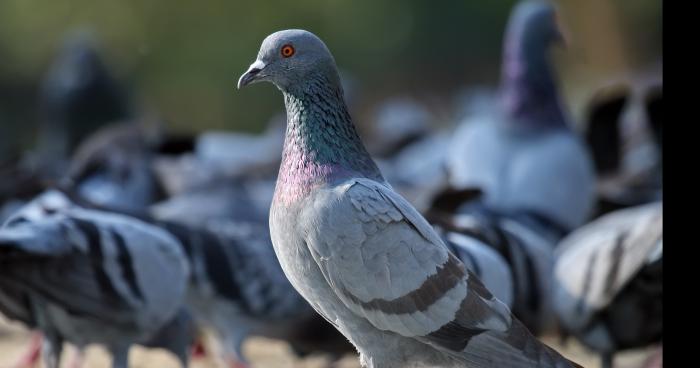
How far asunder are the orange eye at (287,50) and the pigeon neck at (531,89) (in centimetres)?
355

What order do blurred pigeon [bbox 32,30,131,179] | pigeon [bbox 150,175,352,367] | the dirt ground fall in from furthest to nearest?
blurred pigeon [bbox 32,30,131,179] → the dirt ground → pigeon [bbox 150,175,352,367]

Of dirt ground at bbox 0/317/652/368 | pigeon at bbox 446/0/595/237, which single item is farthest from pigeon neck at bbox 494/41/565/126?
dirt ground at bbox 0/317/652/368

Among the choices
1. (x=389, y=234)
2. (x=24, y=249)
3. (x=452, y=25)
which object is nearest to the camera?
(x=389, y=234)

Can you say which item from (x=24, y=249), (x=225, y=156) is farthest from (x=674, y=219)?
(x=225, y=156)

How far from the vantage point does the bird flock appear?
113 inches

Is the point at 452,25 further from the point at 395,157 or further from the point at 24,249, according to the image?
the point at 24,249

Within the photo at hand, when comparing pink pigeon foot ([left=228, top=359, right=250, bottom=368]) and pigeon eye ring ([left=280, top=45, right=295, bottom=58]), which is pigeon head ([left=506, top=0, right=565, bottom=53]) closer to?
pink pigeon foot ([left=228, top=359, right=250, bottom=368])

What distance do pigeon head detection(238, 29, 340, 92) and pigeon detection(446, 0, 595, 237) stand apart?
2738mm

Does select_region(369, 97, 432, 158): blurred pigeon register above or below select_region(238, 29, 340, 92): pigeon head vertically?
below

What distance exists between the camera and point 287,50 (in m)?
2.96

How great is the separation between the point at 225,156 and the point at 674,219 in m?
7.32

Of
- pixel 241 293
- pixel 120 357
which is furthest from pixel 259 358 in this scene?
pixel 120 357

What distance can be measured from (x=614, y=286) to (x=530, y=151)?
5.97ft

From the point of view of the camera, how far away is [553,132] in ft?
20.5
